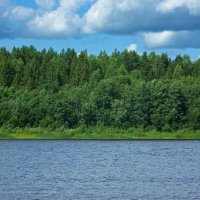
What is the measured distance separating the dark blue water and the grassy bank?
46279mm

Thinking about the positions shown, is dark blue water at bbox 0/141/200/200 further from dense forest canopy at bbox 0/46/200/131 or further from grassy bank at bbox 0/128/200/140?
dense forest canopy at bbox 0/46/200/131

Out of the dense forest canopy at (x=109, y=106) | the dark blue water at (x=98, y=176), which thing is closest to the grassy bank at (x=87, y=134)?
the dense forest canopy at (x=109, y=106)

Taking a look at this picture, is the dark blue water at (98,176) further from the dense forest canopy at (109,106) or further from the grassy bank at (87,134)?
the dense forest canopy at (109,106)

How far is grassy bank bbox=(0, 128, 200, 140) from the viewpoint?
143 m

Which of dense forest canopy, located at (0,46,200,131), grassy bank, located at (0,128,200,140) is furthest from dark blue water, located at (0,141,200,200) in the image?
dense forest canopy, located at (0,46,200,131)

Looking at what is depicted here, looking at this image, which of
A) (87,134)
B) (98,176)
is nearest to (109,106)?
(87,134)

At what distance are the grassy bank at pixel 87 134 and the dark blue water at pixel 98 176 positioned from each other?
46279 millimetres

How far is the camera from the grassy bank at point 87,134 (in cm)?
14275

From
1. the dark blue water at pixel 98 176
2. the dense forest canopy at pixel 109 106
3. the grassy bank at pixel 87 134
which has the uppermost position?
the dense forest canopy at pixel 109 106

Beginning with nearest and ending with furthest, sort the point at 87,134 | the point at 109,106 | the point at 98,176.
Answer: the point at 98,176 < the point at 87,134 < the point at 109,106

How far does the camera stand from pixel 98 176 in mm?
64000

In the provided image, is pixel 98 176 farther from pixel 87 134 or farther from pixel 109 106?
pixel 109 106

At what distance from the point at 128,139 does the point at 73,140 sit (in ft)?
39.2

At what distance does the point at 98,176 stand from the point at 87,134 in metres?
80.3
